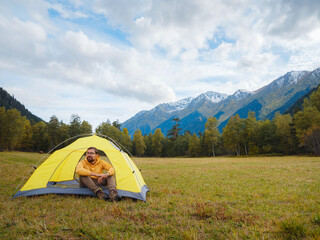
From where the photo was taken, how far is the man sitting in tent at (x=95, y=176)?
729 centimetres

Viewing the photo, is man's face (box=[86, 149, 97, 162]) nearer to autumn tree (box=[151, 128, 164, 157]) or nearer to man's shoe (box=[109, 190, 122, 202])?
man's shoe (box=[109, 190, 122, 202])

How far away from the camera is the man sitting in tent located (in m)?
7.29

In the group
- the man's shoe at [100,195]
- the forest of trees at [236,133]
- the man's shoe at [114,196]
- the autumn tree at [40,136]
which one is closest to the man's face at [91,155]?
the man's shoe at [100,195]

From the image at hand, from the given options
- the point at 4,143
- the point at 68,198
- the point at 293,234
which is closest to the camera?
the point at 293,234

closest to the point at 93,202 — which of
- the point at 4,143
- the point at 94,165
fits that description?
the point at 94,165

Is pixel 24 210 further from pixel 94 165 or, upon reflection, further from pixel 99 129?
pixel 99 129

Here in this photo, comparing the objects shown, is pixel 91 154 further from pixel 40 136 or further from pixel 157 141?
pixel 40 136

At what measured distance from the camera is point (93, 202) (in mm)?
6855

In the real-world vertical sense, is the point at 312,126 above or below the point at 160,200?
above

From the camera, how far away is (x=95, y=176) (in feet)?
25.8

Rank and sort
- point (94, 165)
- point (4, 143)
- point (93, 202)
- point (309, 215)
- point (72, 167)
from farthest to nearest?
point (4, 143)
point (72, 167)
point (94, 165)
point (93, 202)
point (309, 215)

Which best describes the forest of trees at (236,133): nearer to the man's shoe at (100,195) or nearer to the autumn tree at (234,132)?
the autumn tree at (234,132)

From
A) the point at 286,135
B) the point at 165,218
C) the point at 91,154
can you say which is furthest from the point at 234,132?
the point at 165,218

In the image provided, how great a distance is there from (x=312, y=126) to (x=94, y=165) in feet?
155
